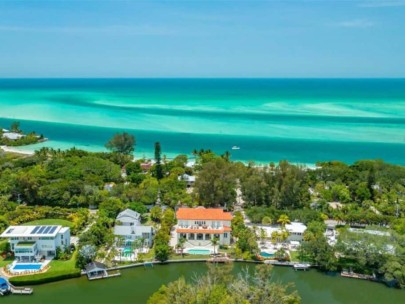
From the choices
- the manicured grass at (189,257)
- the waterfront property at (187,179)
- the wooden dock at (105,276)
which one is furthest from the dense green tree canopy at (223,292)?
the waterfront property at (187,179)

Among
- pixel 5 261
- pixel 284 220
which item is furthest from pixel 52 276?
pixel 284 220

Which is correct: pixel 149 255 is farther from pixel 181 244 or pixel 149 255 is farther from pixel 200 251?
pixel 200 251

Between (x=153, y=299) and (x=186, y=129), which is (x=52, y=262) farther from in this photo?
(x=186, y=129)

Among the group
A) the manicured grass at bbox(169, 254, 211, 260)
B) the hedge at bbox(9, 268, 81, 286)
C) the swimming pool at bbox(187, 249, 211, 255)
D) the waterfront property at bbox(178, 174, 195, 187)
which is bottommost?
the hedge at bbox(9, 268, 81, 286)

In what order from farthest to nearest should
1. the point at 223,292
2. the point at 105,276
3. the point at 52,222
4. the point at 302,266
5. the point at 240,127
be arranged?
the point at 240,127 < the point at 52,222 < the point at 302,266 < the point at 105,276 < the point at 223,292

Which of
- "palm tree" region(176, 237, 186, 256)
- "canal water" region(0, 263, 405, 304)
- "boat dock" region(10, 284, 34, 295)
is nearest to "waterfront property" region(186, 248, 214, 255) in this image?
"palm tree" region(176, 237, 186, 256)

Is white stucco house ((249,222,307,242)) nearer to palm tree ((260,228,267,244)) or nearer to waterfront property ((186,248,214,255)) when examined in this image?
palm tree ((260,228,267,244))

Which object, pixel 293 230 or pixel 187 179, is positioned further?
pixel 187 179
